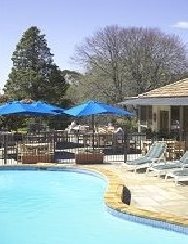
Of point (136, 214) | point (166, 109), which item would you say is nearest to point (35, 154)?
point (136, 214)

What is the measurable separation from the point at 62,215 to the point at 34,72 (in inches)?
1375

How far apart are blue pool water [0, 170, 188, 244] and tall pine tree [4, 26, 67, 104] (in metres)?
28.5

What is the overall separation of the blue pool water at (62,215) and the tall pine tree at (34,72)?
28.5 metres

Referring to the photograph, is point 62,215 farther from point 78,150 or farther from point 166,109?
point 166,109

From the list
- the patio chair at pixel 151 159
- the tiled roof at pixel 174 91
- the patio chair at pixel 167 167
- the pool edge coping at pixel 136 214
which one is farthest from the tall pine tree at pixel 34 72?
the pool edge coping at pixel 136 214

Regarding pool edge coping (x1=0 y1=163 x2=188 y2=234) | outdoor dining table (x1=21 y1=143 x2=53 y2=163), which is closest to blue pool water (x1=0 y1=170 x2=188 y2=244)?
pool edge coping (x1=0 y1=163 x2=188 y2=234)

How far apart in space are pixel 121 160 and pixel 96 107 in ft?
9.74

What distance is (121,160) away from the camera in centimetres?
1972

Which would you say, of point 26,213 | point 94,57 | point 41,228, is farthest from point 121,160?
point 94,57

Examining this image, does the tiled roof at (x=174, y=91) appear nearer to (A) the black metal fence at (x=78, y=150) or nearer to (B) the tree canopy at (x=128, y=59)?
(A) the black metal fence at (x=78, y=150)

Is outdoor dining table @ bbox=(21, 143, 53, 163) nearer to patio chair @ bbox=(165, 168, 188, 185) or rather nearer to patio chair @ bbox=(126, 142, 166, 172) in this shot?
patio chair @ bbox=(126, 142, 166, 172)

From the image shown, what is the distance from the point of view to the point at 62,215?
11445mm

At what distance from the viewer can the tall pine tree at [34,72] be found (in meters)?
45.2

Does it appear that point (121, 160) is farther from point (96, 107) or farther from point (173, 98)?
point (173, 98)
